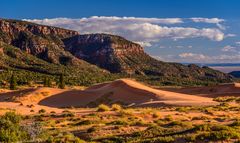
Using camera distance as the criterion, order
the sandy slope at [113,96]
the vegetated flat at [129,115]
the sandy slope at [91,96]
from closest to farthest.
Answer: the vegetated flat at [129,115] → the sandy slope at [113,96] → the sandy slope at [91,96]

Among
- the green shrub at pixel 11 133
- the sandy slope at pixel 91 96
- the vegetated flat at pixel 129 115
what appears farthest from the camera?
the sandy slope at pixel 91 96

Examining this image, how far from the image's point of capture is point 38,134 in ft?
78.5

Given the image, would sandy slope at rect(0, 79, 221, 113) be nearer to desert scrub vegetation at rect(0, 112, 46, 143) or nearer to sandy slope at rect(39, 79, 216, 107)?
sandy slope at rect(39, 79, 216, 107)

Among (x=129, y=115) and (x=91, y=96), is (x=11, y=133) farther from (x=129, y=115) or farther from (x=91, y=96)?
(x=91, y=96)

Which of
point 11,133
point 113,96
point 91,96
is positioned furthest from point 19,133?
point 91,96

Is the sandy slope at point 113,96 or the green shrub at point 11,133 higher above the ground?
the green shrub at point 11,133

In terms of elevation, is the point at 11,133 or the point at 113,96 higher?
the point at 11,133

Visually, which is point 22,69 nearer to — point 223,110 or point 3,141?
point 223,110

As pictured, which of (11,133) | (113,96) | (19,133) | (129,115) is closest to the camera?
(11,133)

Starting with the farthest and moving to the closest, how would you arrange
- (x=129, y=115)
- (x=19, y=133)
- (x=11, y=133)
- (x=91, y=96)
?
(x=91, y=96) < (x=129, y=115) < (x=19, y=133) < (x=11, y=133)

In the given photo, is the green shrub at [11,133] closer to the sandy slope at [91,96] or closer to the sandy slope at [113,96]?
the sandy slope at [91,96]

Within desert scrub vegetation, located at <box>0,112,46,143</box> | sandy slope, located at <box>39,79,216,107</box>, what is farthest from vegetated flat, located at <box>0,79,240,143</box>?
desert scrub vegetation, located at <box>0,112,46,143</box>

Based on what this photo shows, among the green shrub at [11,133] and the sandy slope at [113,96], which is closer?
the green shrub at [11,133]

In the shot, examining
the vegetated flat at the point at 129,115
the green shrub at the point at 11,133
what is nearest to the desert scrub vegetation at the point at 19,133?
the green shrub at the point at 11,133
